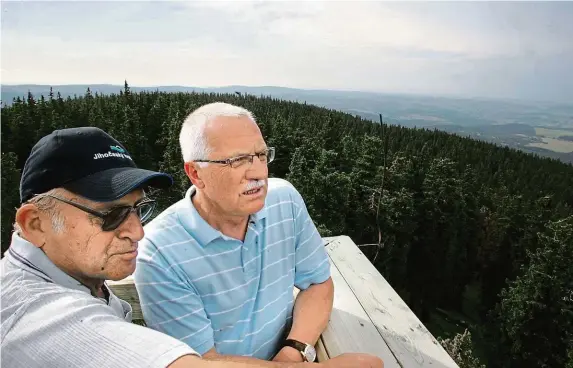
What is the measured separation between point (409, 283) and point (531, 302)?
12698 mm

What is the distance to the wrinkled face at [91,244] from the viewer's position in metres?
1.38

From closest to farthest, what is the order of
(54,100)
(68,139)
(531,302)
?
(68,139), (531,302), (54,100)

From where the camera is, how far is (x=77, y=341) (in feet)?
3.40

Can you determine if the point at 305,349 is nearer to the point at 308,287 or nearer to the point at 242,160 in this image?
the point at 308,287

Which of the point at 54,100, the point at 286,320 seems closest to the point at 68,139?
the point at 286,320

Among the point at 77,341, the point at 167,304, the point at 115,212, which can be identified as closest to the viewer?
the point at 77,341

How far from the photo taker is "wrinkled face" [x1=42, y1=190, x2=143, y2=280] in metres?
1.38

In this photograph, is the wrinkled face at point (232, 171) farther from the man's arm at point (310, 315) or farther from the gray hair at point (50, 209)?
the gray hair at point (50, 209)

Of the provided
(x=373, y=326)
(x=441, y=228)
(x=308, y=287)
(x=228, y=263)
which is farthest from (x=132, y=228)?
(x=441, y=228)

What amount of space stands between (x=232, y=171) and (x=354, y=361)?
3.61 ft

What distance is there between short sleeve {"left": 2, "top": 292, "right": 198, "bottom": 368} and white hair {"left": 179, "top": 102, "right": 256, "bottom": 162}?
118 cm

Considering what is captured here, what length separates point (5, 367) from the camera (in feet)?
3.36

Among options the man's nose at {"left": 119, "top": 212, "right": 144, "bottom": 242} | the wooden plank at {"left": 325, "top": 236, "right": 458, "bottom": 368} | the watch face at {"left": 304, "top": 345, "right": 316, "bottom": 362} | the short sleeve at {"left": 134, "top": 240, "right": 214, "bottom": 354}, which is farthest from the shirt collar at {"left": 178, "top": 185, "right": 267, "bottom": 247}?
the wooden plank at {"left": 325, "top": 236, "right": 458, "bottom": 368}

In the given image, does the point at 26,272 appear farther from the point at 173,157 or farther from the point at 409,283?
the point at 173,157
